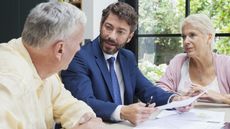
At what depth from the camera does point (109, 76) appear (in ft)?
5.96

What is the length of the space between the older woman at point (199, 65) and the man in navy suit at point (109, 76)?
0.38m

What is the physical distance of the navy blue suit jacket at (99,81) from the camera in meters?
1.61

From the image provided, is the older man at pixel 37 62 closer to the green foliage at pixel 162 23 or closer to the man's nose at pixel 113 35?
the man's nose at pixel 113 35

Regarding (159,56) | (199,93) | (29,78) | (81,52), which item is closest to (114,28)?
(81,52)

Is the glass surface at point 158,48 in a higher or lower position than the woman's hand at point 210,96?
higher

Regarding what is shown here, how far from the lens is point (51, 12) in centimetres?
113

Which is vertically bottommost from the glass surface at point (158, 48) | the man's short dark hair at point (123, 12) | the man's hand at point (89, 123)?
the man's hand at point (89, 123)

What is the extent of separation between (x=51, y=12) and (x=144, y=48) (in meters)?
2.67

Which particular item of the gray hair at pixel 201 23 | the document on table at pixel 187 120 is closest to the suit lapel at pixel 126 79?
the document on table at pixel 187 120

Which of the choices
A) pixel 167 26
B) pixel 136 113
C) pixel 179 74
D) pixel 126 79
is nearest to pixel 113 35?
pixel 126 79

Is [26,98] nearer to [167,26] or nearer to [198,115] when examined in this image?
[198,115]

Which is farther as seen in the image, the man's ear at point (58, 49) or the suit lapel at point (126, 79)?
the suit lapel at point (126, 79)

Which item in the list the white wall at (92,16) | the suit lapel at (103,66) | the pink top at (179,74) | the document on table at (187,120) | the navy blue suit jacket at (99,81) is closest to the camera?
the document on table at (187,120)

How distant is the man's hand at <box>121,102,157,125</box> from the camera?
1.47m
